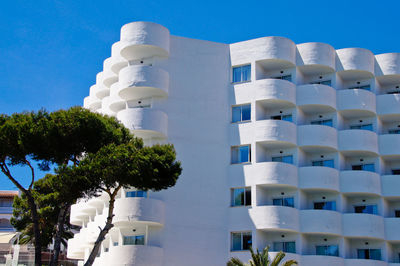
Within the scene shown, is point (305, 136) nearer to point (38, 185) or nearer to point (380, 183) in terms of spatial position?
point (380, 183)

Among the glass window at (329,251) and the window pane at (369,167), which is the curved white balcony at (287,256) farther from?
the window pane at (369,167)

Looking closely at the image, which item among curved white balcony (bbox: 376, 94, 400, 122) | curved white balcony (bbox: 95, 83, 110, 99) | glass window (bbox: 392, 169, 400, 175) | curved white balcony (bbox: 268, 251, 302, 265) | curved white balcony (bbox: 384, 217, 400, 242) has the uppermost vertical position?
curved white balcony (bbox: 95, 83, 110, 99)

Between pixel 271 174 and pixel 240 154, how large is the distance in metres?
3.51

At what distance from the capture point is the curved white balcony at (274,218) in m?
46.7

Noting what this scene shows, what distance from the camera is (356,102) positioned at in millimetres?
51719

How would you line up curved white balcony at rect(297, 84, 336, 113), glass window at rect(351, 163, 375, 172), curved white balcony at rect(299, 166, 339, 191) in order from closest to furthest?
curved white balcony at rect(299, 166, 339, 191), curved white balcony at rect(297, 84, 336, 113), glass window at rect(351, 163, 375, 172)

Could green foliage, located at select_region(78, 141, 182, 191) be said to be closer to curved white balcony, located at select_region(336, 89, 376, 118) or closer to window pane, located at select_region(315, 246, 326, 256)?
window pane, located at select_region(315, 246, 326, 256)

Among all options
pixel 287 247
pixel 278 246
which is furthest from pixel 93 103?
pixel 287 247

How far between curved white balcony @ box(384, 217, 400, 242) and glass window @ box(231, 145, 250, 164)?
12.9 meters

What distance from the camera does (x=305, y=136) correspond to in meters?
50.1

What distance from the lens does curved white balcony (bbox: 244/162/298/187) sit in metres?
47.7

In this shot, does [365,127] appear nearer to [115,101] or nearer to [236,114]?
[236,114]

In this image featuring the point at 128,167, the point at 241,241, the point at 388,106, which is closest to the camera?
the point at 128,167

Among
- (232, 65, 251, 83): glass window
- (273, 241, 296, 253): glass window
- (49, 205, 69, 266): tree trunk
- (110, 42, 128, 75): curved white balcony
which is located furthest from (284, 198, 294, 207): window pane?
(110, 42, 128, 75): curved white balcony
